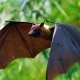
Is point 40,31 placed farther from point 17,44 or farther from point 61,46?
point 17,44

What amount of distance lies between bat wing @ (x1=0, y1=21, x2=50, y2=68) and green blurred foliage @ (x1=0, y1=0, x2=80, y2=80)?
785mm

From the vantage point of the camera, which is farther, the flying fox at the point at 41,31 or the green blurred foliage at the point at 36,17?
the green blurred foliage at the point at 36,17

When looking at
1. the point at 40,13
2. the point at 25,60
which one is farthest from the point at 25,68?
the point at 40,13

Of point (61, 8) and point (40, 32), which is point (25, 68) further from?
point (40, 32)

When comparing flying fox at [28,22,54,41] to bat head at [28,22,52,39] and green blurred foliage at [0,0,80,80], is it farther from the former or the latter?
green blurred foliage at [0,0,80,80]

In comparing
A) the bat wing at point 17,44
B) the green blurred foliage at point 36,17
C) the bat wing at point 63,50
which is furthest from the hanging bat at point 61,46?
the green blurred foliage at point 36,17

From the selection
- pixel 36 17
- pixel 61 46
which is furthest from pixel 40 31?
pixel 36 17

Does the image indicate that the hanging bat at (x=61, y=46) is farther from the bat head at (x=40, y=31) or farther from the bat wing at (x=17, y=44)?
the bat wing at (x=17, y=44)

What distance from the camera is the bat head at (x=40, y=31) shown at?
783 centimetres

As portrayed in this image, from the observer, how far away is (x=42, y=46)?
8812 mm

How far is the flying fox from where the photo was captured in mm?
Result: 7834

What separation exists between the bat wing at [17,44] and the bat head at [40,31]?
662 millimetres

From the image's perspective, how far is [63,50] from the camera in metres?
7.54

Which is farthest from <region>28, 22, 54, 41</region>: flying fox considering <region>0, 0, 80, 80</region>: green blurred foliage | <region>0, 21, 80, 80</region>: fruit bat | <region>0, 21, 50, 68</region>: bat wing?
A: <region>0, 0, 80, 80</region>: green blurred foliage
